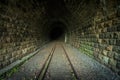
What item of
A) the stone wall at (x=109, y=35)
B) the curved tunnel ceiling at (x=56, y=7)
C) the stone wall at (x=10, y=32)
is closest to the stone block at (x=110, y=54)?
the stone wall at (x=109, y=35)

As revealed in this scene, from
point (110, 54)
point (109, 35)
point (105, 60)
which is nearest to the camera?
point (110, 54)

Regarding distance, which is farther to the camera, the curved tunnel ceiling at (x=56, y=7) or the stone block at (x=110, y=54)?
the curved tunnel ceiling at (x=56, y=7)

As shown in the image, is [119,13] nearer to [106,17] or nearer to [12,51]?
[106,17]

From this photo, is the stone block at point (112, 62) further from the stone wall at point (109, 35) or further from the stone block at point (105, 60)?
the stone block at point (105, 60)

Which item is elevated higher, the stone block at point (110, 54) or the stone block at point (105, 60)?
the stone block at point (110, 54)

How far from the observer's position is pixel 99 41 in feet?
20.6

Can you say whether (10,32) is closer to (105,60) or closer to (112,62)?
→ (105,60)

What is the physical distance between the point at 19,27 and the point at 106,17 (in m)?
4.68

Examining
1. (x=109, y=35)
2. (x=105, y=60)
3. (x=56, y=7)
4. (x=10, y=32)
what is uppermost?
(x=56, y=7)

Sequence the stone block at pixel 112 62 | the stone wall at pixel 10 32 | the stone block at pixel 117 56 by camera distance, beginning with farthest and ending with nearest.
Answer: the stone wall at pixel 10 32 < the stone block at pixel 112 62 < the stone block at pixel 117 56

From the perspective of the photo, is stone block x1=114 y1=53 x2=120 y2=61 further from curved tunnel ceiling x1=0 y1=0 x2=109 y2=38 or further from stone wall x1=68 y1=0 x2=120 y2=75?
curved tunnel ceiling x1=0 y1=0 x2=109 y2=38

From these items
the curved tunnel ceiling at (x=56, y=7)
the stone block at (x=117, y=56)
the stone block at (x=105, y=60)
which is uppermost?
the curved tunnel ceiling at (x=56, y=7)

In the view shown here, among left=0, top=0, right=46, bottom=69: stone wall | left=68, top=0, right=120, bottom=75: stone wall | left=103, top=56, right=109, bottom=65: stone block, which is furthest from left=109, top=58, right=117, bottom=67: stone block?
left=0, top=0, right=46, bottom=69: stone wall

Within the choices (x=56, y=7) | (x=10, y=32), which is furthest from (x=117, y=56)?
(x=56, y=7)
